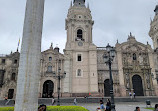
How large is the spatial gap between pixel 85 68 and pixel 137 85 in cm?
1303

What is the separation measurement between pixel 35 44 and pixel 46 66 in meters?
26.4

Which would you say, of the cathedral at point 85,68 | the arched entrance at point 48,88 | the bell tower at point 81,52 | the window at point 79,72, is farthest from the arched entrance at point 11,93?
the window at point 79,72

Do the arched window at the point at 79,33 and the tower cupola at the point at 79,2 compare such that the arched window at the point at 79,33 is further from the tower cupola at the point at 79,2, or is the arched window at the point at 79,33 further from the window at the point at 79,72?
the tower cupola at the point at 79,2

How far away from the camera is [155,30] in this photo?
44656 mm

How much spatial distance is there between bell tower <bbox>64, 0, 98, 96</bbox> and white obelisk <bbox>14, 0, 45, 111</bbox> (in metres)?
25.4

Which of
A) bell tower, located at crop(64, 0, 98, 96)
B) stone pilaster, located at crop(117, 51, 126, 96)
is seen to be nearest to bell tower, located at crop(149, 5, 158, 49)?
stone pilaster, located at crop(117, 51, 126, 96)

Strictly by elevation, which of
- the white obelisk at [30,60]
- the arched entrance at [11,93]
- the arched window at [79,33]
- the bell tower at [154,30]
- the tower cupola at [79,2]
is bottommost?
the arched entrance at [11,93]

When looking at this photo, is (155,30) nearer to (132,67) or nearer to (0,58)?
(132,67)

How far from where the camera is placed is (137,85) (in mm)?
32969

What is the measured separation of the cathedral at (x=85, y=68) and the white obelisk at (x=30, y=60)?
23080mm

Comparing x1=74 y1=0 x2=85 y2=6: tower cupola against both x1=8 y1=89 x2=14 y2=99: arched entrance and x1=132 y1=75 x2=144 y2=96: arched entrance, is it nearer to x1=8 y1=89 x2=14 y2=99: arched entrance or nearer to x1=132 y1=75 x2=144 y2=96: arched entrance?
x1=132 y1=75 x2=144 y2=96: arched entrance

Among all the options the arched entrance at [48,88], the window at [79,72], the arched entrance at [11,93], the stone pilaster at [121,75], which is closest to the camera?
the arched entrance at [11,93]

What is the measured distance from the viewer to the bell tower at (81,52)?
30656 mm

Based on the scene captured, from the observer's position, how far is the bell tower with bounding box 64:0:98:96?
30656 millimetres
